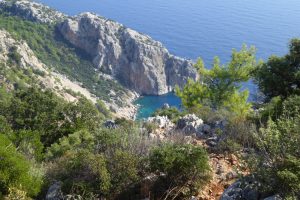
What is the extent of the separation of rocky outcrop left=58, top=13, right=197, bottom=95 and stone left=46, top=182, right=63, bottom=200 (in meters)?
140

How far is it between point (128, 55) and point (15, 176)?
14649 centimetres

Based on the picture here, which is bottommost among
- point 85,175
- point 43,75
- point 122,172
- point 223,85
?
point 43,75

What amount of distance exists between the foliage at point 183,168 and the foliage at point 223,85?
1596 centimetres

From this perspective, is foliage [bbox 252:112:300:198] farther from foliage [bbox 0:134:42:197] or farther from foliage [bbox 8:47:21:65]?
foliage [bbox 8:47:21:65]

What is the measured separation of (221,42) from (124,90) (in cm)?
4800

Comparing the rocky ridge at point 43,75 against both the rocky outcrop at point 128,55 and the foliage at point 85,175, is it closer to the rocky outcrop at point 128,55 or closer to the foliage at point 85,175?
the rocky outcrop at point 128,55

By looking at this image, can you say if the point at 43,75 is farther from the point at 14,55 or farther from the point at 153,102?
the point at 153,102

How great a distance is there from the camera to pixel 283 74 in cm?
1758

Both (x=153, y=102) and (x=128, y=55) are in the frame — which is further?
(x=128, y=55)

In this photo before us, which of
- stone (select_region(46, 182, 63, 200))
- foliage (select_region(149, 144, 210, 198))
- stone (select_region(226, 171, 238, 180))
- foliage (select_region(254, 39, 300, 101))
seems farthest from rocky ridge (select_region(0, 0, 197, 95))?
foliage (select_region(149, 144, 210, 198))

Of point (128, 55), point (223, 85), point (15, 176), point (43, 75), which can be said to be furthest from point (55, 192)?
point (128, 55)

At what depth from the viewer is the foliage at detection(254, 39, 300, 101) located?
57.1 feet

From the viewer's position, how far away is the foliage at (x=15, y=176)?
11102mm

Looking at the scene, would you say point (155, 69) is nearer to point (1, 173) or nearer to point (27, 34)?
point (27, 34)
